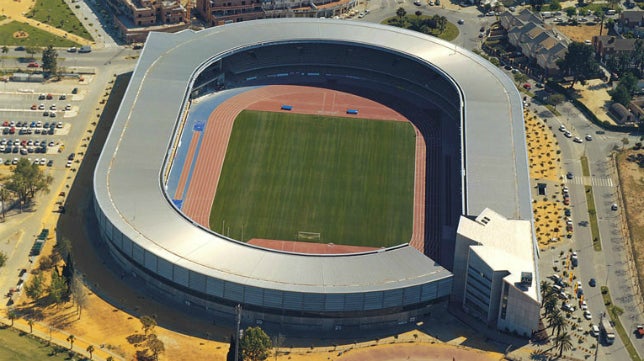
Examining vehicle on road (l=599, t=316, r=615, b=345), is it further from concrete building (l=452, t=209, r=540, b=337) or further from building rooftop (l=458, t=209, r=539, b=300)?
building rooftop (l=458, t=209, r=539, b=300)

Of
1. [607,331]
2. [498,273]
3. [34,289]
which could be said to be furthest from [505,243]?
[34,289]

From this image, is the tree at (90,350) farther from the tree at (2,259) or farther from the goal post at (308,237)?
the goal post at (308,237)

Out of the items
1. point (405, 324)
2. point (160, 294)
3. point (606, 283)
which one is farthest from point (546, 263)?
point (160, 294)

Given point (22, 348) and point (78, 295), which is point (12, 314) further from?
point (78, 295)

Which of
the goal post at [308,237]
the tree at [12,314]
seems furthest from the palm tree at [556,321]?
the tree at [12,314]

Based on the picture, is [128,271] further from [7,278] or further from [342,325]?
[342,325]

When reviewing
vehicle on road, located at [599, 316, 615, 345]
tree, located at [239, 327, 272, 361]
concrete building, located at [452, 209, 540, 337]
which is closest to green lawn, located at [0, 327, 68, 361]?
tree, located at [239, 327, 272, 361]
